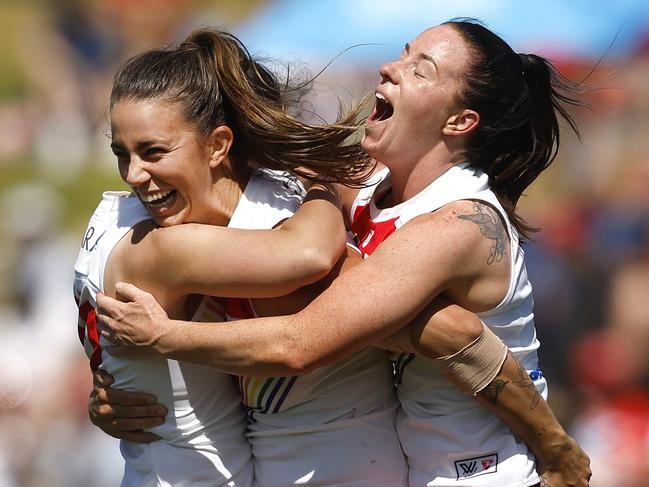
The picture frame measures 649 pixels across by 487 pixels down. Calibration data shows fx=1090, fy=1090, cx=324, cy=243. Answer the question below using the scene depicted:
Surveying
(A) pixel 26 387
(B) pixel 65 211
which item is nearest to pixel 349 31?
(B) pixel 65 211

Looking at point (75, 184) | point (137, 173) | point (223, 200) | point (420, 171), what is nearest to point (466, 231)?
point (420, 171)

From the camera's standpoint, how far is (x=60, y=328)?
23.7 feet

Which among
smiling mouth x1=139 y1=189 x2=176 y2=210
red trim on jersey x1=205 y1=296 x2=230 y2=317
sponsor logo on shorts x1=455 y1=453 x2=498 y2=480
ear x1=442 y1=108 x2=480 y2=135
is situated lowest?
sponsor logo on shorts x1=455 y1=453 x2=498 y2=480

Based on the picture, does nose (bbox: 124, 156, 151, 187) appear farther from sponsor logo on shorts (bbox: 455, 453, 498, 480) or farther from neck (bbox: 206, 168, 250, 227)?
sponsor logo on shorts (bbox: 455, 453, 498, 480)

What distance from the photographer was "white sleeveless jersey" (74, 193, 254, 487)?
3088mm

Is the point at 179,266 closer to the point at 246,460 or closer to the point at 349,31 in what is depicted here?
the point at 246,460

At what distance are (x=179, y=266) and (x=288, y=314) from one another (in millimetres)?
334

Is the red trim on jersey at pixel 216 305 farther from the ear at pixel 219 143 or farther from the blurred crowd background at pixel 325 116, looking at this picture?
the blurred crowd background at pixel 325 116

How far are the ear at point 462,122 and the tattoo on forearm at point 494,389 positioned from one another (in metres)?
0.72

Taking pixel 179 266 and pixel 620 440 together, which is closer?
pixel 179 266

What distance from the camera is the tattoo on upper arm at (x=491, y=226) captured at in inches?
116

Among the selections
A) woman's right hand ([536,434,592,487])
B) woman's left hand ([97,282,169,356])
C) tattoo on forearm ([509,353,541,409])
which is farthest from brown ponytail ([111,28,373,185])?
woman's right hand ([536,434,592,487])

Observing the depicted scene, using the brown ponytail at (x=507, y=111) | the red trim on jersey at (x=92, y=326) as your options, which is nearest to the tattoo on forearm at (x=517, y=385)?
the brown ponytail at (x=507, y=111)

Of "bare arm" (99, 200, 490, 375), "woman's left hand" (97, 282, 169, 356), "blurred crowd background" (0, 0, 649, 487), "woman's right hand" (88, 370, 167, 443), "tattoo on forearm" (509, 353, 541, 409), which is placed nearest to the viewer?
"bare arm" (99, 200, 490, 375)
